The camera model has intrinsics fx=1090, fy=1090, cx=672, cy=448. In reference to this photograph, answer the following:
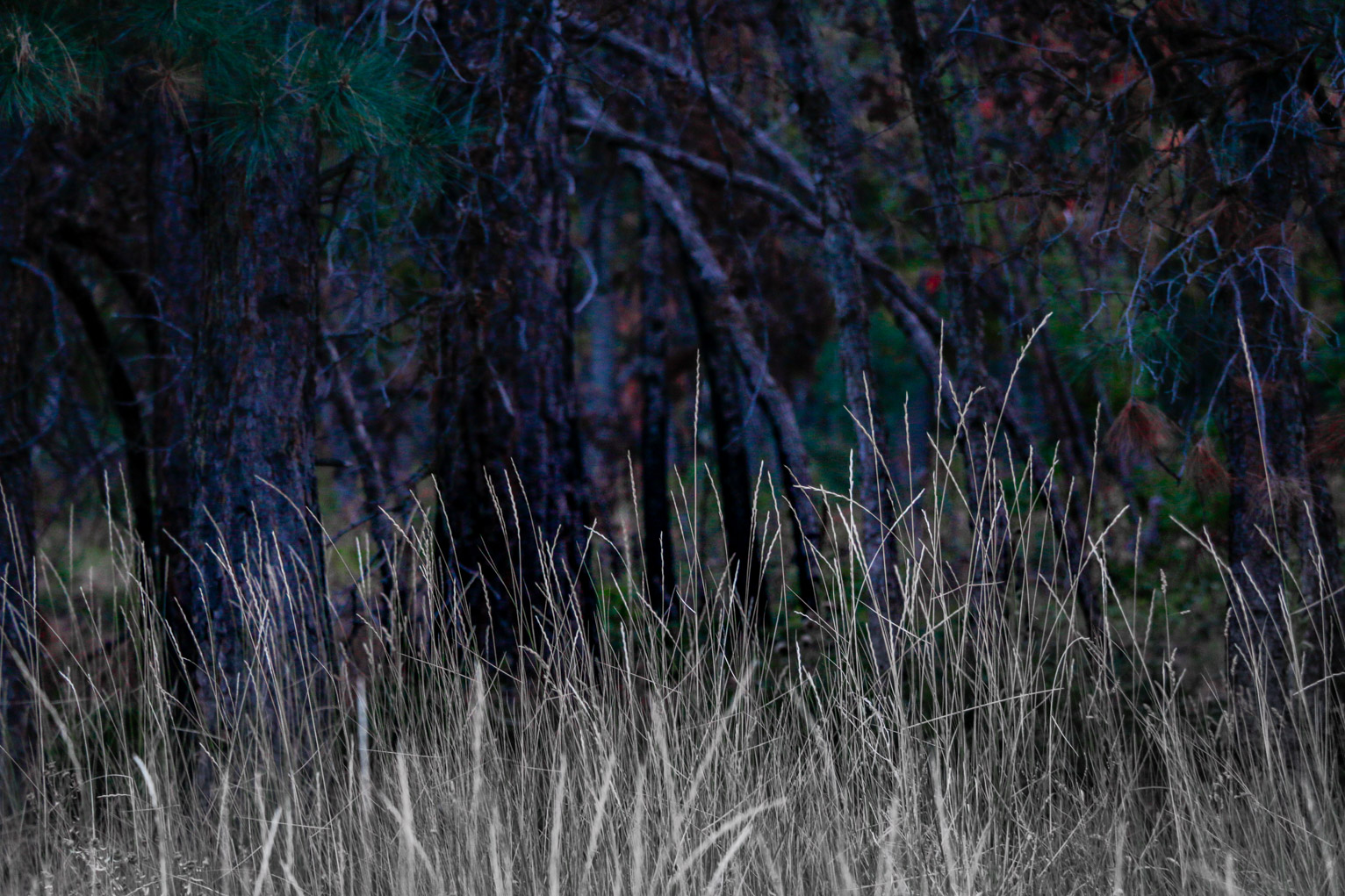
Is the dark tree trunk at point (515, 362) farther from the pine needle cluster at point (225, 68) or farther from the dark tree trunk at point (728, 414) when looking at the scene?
the dark tree trunk at point (728, 414)

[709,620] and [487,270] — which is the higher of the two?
[487,270]

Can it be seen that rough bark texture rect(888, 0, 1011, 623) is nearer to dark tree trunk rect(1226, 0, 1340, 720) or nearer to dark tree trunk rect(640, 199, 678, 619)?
dark tree trunk rect(1226, 0, 1340, 720)

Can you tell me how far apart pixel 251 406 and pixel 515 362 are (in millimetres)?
1834

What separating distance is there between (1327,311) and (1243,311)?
5.87m

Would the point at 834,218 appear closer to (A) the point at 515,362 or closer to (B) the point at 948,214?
(B) the point at 948,214

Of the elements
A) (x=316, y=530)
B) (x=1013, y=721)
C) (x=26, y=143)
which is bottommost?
(x=1013, y=721)

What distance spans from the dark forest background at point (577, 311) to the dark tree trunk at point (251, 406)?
0.01 metres

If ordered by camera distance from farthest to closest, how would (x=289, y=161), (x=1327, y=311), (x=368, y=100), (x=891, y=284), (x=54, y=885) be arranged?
(x=1327, y=311) < (x=891, y=284) < (x=289, y=161) < (x=368, y=100) < (x=54, y=885)

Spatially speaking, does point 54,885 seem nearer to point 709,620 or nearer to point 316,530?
point 316,530

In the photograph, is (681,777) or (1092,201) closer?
(681,777)

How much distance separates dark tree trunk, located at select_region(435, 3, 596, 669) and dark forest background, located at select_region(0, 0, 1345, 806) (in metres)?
0.02

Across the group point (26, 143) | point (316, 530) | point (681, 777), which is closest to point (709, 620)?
point (681, 777)

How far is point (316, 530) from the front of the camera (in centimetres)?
393

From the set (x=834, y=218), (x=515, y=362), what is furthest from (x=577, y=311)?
(x=834, y=218)
